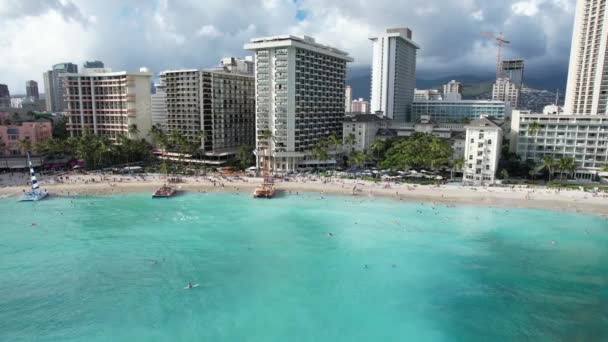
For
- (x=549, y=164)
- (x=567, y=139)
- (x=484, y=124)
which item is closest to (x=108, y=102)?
(x=484, y=124)

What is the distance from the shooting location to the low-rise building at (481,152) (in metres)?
77.8

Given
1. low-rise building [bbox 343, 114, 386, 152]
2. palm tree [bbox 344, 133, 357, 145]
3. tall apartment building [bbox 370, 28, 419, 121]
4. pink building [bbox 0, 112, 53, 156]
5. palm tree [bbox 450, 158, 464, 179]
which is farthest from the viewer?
tall apartment building [bbox 370, 28, 419, 121]

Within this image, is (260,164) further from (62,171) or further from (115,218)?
(62,171)

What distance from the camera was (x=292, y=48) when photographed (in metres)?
88.1

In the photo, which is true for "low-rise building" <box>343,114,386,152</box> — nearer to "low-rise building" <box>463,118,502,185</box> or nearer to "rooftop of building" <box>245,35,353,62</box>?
"rooftop of building" <box>245,35,353,62</box>

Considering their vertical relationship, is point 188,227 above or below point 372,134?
below

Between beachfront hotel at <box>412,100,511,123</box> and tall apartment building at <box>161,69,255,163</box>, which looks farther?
beachfront hotel at <box>412,100,511,123</box>

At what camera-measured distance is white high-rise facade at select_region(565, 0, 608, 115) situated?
100250 millimetres

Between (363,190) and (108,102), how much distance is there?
3183 inches

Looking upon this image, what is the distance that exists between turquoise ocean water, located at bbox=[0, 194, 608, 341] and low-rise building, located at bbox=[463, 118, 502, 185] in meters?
15.8

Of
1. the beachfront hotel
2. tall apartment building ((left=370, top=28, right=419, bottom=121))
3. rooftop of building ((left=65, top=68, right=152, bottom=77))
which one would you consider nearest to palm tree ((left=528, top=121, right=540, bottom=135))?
tall apartment building ((left=370, top=28, right=419, bottom=121))

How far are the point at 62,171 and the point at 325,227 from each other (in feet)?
228

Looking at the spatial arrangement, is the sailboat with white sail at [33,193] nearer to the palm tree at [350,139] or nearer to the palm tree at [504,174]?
the palm tree at [350,139]

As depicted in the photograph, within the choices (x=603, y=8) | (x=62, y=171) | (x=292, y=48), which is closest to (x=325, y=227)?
(x=292, y=48)
